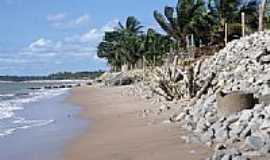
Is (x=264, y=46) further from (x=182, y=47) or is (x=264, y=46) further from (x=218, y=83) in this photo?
(x=182, y=47)

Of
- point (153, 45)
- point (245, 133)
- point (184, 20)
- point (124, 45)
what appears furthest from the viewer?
point (124, 45)

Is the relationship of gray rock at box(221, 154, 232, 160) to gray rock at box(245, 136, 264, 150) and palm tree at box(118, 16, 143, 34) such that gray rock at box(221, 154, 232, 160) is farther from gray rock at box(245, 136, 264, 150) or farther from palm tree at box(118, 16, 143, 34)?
palm tree at box(118, 16, 143, 34)

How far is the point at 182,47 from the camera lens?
167 feet

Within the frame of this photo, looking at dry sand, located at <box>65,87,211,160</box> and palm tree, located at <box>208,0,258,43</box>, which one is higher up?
palm tree, located at <box>208,0,258,43</box>

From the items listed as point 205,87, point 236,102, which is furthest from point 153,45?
point 236,102

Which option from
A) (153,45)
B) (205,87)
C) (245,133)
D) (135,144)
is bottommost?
(135,144)

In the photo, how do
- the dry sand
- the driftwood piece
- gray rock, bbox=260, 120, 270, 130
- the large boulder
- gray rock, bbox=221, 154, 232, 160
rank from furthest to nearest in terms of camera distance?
the driftwood piece → the large boulder → the dry sand → gray rock, bbox=260, 120, 270, 130 → gray rock, bbox=221, 154, 232, 160

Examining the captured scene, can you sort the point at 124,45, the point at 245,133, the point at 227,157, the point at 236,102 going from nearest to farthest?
the point at 227,157 < the point at 245,133 < the point at 236,102 < the point at 124,45

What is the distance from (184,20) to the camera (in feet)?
162

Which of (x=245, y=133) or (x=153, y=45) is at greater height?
(x=153, y=45)

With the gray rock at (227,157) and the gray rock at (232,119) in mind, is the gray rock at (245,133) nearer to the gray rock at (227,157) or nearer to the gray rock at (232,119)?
the gray rock at (232,119)

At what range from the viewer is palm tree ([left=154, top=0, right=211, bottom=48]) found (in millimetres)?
47625

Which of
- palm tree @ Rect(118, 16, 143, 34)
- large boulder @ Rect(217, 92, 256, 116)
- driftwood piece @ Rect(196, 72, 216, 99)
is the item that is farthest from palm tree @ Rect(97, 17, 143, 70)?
large boulder @ Rect(217, 92, 256, 116)

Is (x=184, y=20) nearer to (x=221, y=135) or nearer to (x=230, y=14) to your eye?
(x=230, y=14)
